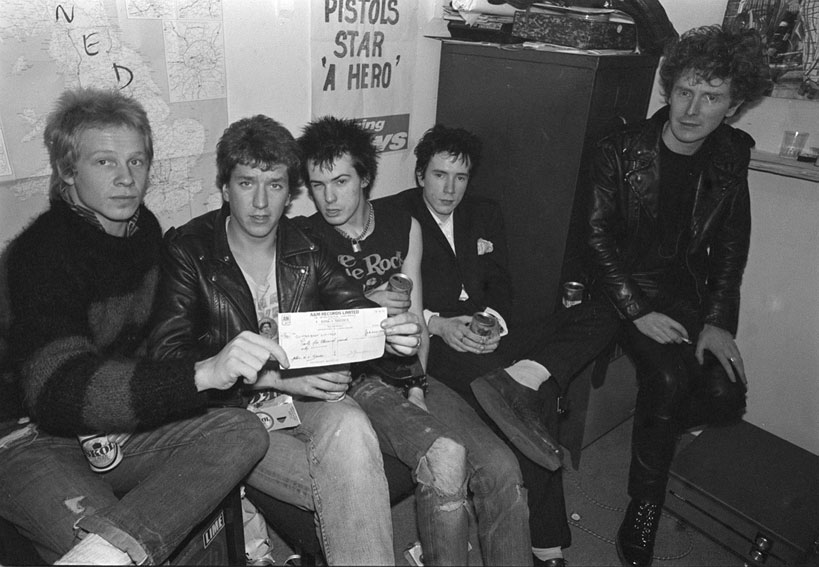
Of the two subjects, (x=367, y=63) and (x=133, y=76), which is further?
(x=367, y=63)

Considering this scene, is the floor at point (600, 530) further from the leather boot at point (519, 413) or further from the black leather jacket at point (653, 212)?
the black leather jacket at point (653, 212)

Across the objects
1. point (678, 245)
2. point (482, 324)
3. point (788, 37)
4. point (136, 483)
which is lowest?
point (136, 483)

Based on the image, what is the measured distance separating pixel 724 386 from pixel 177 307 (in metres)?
2.01

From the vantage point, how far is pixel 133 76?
1.80m

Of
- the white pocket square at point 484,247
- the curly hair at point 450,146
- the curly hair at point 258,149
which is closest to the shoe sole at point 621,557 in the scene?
the white pocket square at point 484,247

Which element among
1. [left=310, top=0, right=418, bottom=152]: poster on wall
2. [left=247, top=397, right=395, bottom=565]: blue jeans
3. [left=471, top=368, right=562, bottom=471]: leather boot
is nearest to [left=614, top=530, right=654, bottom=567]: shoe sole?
[left=471, top=368, right=562, bottom=471]: leather boot

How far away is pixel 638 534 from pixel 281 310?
150cm

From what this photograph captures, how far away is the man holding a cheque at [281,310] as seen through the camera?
5.03 ft

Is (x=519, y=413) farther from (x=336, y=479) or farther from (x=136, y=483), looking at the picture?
(x=136, y=483)

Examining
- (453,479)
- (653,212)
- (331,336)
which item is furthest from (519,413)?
(653,212)

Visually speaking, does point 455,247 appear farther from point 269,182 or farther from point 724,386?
point 724,386

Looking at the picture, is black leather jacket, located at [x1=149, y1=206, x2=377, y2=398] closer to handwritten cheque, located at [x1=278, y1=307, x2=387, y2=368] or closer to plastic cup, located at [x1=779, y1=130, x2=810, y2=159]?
handwritten cheque, located at [x1=278, y1=307, x2=387, y2=368]

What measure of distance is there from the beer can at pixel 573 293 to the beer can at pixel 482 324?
48 centimetres

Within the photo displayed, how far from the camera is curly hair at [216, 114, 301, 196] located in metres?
1.76
